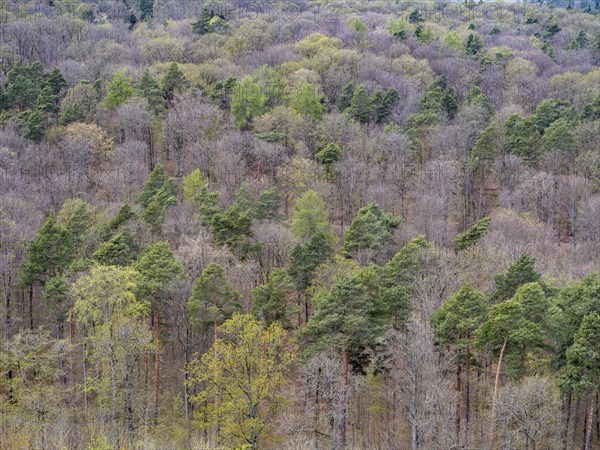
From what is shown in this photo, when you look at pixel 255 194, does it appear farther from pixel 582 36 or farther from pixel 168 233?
pixel 582 36

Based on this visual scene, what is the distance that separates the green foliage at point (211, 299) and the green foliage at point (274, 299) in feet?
6.50

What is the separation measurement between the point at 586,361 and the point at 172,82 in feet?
204

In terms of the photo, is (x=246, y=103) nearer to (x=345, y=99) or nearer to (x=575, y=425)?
(x=345, y=99)

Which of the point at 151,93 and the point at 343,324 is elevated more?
the point at 151,93

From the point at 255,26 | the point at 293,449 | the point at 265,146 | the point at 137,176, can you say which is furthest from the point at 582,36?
the point at 293,449

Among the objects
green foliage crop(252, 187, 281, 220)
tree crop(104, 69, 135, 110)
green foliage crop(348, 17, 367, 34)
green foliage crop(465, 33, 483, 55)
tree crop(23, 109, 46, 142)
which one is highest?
green foliage crop(348, 17, 367, 34)

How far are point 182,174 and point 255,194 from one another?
1229 cm

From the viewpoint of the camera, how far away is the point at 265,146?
6538 cm

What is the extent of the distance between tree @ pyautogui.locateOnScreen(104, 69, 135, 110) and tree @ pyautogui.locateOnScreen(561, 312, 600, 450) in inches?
2303

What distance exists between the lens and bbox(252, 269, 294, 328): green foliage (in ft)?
127

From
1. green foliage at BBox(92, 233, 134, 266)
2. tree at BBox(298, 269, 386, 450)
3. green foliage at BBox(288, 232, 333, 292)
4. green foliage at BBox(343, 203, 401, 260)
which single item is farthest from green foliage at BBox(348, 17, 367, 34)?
tree at BBox(298, 269, 386, 450)

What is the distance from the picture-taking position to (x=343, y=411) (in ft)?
110

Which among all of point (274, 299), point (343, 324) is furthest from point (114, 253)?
point (343, 324)

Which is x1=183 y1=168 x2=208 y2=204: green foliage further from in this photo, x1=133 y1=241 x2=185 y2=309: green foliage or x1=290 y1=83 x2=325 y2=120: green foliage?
x1=290 y1=83 x2=325 y2=120: green foliage
